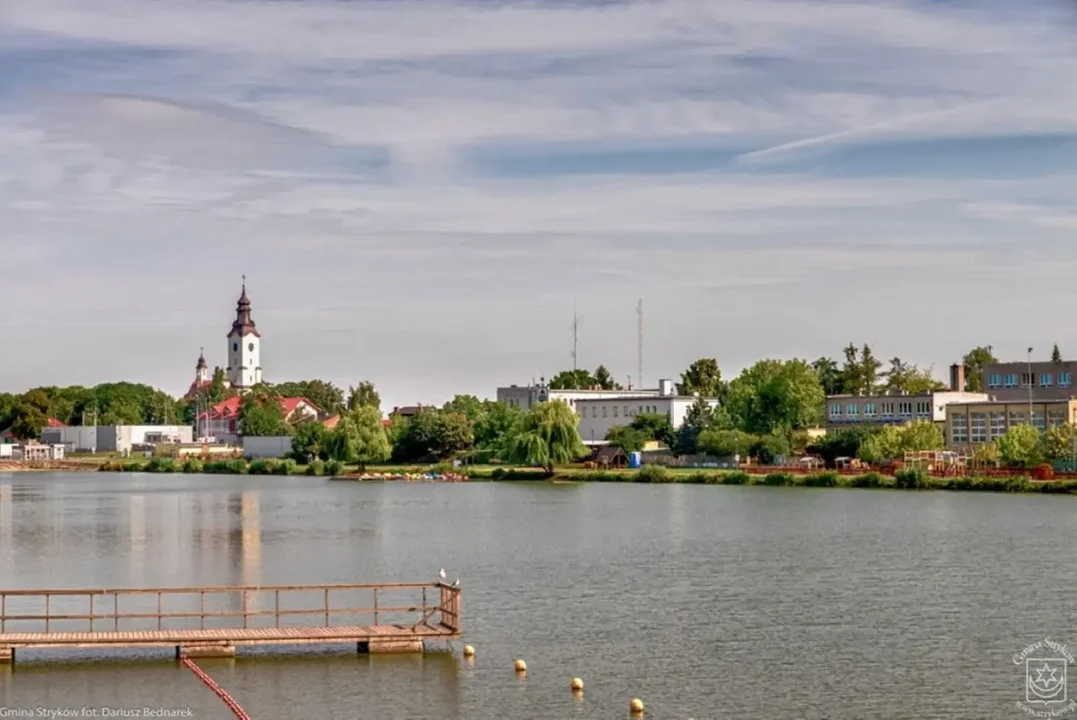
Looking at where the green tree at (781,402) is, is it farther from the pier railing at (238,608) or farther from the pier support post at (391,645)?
the pier support post at (391,645)

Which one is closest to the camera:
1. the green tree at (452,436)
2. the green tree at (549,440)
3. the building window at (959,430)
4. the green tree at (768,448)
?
the green tree at (549,440)

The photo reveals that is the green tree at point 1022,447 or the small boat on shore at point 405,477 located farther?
the small boat on shore at point 405,477

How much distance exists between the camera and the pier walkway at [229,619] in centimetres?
3359

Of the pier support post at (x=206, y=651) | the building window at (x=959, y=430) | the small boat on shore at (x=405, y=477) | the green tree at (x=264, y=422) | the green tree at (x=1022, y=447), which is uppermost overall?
the green tree at (x=264, y=422)

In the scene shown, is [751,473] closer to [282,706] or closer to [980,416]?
[980,416]

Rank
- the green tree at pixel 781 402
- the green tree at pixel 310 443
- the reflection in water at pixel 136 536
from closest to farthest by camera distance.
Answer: the reflection in water at pixel 136 536
the green tree at pixel 781 402
the green tree at pixel 310 443

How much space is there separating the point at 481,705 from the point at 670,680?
14.7ft

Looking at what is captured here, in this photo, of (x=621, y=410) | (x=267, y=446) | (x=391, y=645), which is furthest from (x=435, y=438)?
(x=391, y=645)

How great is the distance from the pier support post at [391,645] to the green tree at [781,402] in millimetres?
107081

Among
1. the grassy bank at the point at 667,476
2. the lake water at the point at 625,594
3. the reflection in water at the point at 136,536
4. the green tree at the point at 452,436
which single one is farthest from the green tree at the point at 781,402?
the reflection in water at the point at 136,536

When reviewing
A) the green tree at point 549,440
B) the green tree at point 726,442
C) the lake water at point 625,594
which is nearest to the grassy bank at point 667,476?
the green tree at point 549,440

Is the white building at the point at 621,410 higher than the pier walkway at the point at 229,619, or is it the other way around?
the white building at the point at 621,410

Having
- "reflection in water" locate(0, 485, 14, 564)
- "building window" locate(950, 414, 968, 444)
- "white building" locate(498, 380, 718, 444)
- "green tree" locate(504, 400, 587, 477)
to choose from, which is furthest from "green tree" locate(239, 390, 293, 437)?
"building window" locate(950, 414, 968, 444)

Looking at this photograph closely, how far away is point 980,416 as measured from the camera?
125375mm
